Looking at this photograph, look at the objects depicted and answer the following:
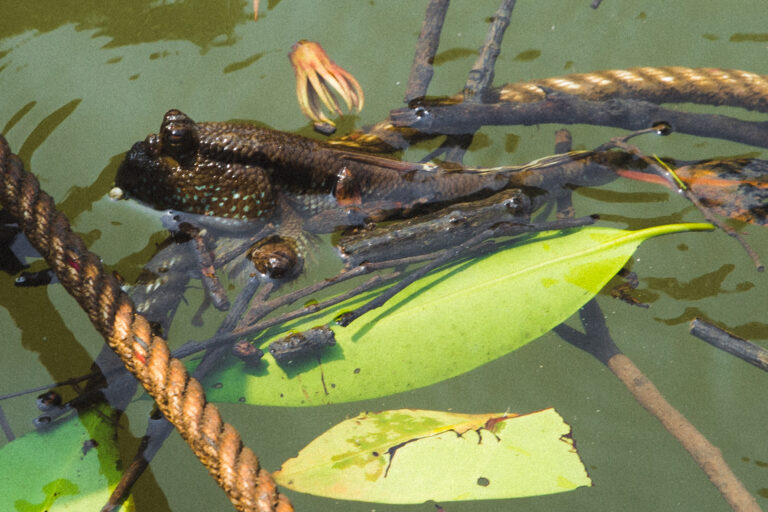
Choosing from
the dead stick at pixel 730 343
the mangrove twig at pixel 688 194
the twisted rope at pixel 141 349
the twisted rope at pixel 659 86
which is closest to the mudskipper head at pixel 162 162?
the twisted rope at pixel 141 349

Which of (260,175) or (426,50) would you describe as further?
(426,50)

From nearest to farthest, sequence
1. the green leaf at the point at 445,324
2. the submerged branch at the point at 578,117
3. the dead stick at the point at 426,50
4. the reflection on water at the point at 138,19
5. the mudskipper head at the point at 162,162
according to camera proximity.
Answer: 1. the green leaf at the point at 445,324
2. the mudskipper head at the point at 162,162
3. the submerged branch at the point at 578,117
4. the dead stick at the point at 426,50
5. the reflection on water at the point at 138,19

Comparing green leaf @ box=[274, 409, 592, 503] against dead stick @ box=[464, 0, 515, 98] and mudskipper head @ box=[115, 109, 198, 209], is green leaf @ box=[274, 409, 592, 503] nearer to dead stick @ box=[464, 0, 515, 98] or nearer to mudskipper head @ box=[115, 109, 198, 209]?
mudskipper head @ box=[115, 109, 198, 209]

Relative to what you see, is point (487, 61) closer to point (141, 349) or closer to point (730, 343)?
point (730, 343)

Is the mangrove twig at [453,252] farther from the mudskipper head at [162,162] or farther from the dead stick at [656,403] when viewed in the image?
the mudskipper head at [162,162]

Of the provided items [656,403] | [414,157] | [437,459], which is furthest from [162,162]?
[656,403]

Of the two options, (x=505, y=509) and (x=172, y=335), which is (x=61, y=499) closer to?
(x=172, y=335)
